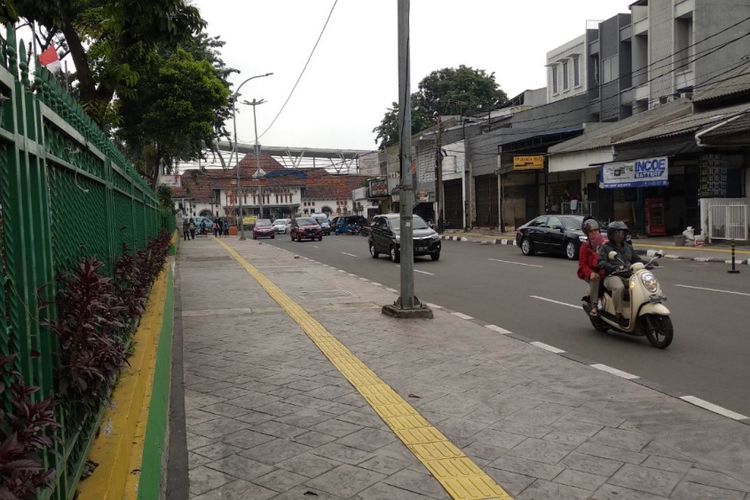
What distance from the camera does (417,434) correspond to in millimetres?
4562

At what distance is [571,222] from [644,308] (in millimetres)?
13425

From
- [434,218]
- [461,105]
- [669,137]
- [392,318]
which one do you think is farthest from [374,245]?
[461,105]

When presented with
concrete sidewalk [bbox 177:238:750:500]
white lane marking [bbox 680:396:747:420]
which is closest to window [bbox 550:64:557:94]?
concrete sidewalk [bbox 177:238:750:500]

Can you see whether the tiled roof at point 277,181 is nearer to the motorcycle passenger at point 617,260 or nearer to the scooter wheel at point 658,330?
the motorcycle passenger at point 617,260

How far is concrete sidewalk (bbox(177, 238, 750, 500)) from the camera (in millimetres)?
3792

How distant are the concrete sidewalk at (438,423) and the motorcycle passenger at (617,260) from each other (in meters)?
1.27

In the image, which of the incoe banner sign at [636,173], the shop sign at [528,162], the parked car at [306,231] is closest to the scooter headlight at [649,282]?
the incoe banner sign at [636,173]

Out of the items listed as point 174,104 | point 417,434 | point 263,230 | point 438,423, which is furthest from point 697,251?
point 263,230

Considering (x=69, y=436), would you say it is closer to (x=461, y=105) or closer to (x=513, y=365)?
(x=513, y=365)

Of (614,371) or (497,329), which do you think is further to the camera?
(497,329)

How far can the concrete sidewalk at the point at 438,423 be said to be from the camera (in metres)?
3.79

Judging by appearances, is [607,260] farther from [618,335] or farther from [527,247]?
[527,247]

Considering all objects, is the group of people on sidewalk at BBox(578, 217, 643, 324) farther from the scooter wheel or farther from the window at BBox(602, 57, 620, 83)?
the window at BBox(602, 57, 620, 83)

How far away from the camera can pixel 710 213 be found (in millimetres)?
21219
